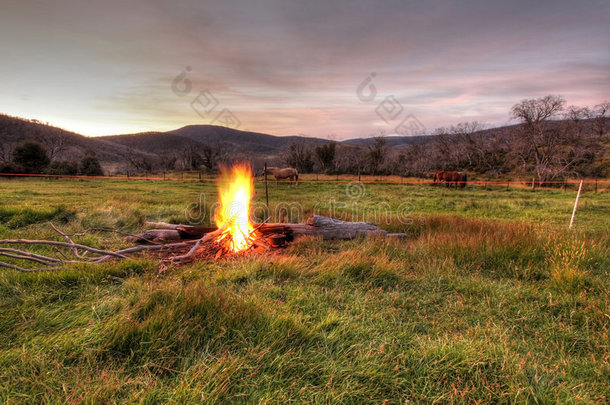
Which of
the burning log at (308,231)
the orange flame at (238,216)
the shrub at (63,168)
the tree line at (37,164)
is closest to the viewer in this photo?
the orange flame at (238,216)

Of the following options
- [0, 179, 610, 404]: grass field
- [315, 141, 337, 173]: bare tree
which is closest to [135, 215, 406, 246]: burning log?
[0, 179, 610, 404]: grass field

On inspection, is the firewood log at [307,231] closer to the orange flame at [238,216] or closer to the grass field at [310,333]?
the orange flame at [238,216]

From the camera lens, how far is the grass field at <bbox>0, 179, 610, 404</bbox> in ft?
6.27

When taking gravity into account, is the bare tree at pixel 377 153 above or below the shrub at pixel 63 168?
above

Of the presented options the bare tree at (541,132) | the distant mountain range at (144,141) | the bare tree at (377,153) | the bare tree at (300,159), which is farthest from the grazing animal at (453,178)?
the bare tree at (377,153)

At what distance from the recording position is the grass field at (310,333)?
1.91 m

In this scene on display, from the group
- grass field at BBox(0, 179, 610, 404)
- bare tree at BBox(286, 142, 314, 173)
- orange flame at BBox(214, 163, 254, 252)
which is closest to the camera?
grass field at BBox(0, 179, 610, 404)

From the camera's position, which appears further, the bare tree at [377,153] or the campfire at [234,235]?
the bare tree at [377,153]

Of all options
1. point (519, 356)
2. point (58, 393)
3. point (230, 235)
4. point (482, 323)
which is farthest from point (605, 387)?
point (230, 235)

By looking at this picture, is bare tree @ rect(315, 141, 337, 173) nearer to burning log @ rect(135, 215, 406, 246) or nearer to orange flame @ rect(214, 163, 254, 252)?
orange flame @ rect(214, 163, 254, 252)

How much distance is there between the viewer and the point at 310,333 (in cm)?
250

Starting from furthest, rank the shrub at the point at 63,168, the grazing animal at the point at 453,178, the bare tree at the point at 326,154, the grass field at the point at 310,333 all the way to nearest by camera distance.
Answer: the bare tree at the point at 326,154 → the shrub at the point at 63,168 → the grazing animal at the point at 453,178 → the grass field at the point at 310,333

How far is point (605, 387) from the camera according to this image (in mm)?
2166

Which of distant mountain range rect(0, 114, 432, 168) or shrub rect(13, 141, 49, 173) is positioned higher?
distant mountain range rect(0, 114, 432, 168)
